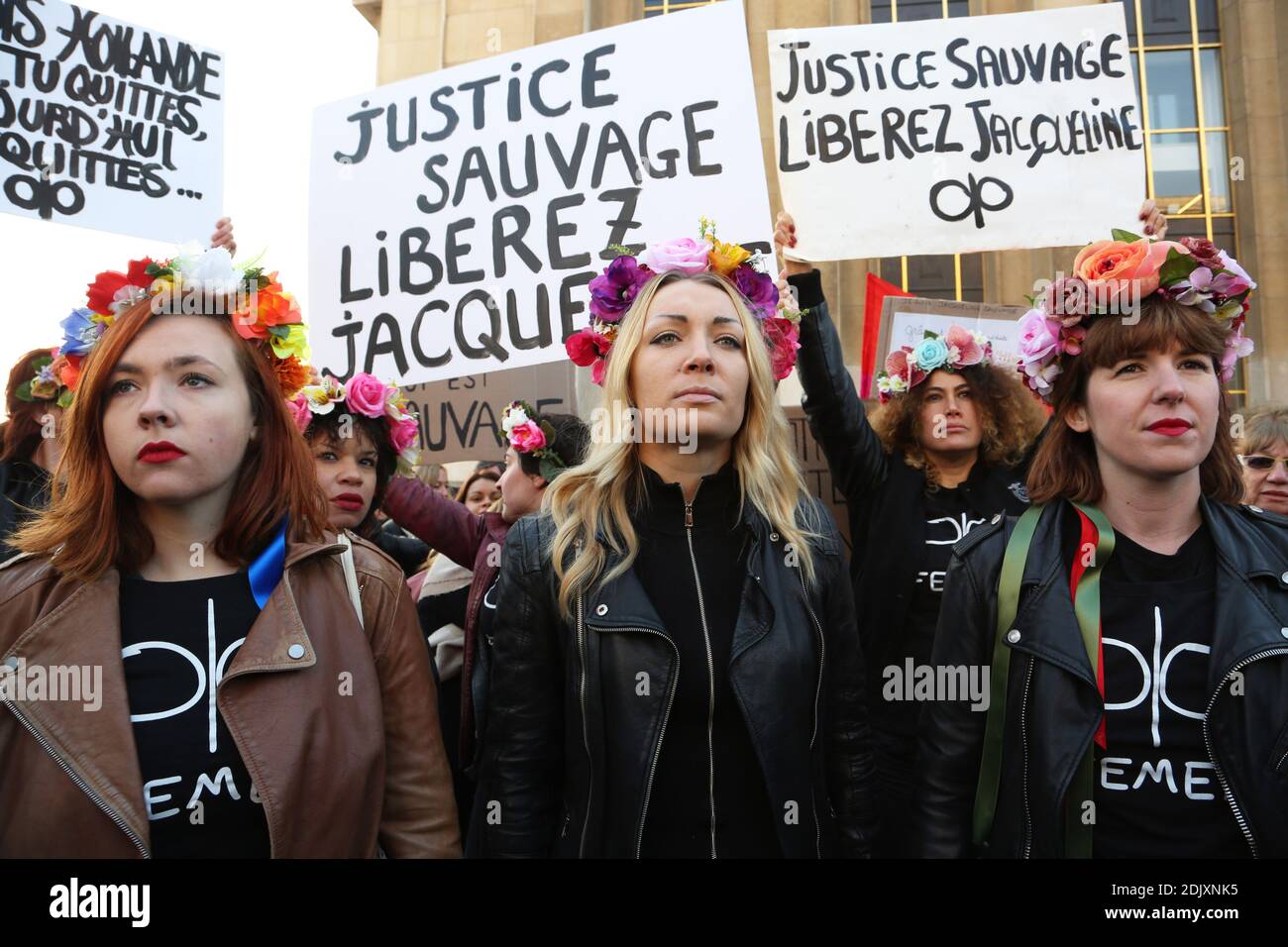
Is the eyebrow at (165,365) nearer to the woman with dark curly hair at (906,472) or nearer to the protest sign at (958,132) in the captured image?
the woman with dark curly hair at (906,472)

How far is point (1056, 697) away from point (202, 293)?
2.32 meters

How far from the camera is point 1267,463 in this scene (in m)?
4.35

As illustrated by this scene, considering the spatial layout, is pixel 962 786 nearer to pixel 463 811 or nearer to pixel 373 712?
pixel 373 712

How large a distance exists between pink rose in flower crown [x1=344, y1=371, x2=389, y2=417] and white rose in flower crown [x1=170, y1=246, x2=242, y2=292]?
60.7 inches

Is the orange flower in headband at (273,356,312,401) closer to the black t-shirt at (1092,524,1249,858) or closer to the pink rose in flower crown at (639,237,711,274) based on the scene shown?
the pink rose in flower crown at (639,237,711,274)

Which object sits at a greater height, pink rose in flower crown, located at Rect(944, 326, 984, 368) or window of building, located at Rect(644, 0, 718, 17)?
window of building, located at Rect(644, 0, 718, 17)

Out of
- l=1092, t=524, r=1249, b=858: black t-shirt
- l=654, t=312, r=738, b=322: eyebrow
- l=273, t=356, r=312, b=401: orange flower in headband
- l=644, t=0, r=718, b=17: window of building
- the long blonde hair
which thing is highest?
l=644, t=0, r=718, b=17: window of building

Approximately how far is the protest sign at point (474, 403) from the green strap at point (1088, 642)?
3.56 m

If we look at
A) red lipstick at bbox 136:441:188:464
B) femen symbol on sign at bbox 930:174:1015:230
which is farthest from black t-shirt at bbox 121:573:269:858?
femen symbol on sign at bbox 930:174:1015:230

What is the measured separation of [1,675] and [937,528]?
2942 millimetres

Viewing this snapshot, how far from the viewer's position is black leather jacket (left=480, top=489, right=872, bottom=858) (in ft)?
7.16

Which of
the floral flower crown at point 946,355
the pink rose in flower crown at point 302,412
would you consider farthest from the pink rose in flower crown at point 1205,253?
the pink rose in flower crown at point 302,412

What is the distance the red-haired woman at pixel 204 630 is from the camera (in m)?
1.92
